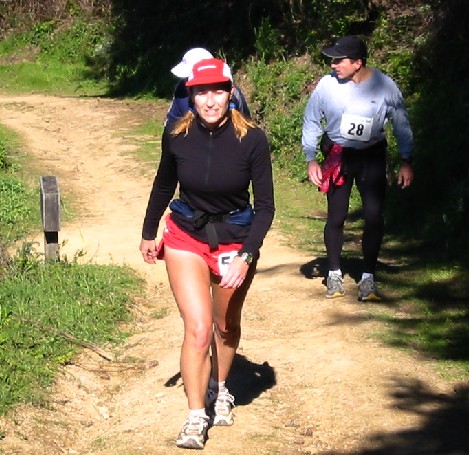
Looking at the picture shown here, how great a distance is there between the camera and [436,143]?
11203 millimetres

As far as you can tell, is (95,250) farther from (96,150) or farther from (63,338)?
(96,150)

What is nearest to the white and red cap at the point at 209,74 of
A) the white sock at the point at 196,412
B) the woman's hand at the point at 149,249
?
the woman's hand at the point at 149,249

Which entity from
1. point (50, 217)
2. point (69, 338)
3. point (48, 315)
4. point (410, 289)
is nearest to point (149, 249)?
point (69, 338)

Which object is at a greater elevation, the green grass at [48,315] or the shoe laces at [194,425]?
the shoe laces at [194,425]

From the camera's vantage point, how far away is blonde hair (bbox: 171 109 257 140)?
5.27m

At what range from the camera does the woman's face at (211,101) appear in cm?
520

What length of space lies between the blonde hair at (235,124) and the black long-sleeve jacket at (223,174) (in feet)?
0.06

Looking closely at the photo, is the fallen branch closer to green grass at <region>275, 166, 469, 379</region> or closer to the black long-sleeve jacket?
green grass at <region>275, 166, 469, 379</region>

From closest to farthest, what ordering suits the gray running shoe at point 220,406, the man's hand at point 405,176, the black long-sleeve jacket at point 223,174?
the black long-sleeve jacket at point 223,174 → the gray running shoe at point 220,406 → the man's hand at point 405,176

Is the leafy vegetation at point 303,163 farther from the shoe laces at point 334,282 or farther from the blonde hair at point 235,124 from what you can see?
the blonde hair at point 235,124

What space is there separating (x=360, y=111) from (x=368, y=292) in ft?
4.43

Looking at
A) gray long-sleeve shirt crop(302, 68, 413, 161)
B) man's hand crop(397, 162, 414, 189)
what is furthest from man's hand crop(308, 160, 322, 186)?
man's hand crop(397, 162, 414, 189)

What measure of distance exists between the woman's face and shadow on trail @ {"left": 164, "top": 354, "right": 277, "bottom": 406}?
1854 millimetres

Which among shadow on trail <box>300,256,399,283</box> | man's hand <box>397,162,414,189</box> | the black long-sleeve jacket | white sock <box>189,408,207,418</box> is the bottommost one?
shadow on trail <box>300,256,399,283</box>
